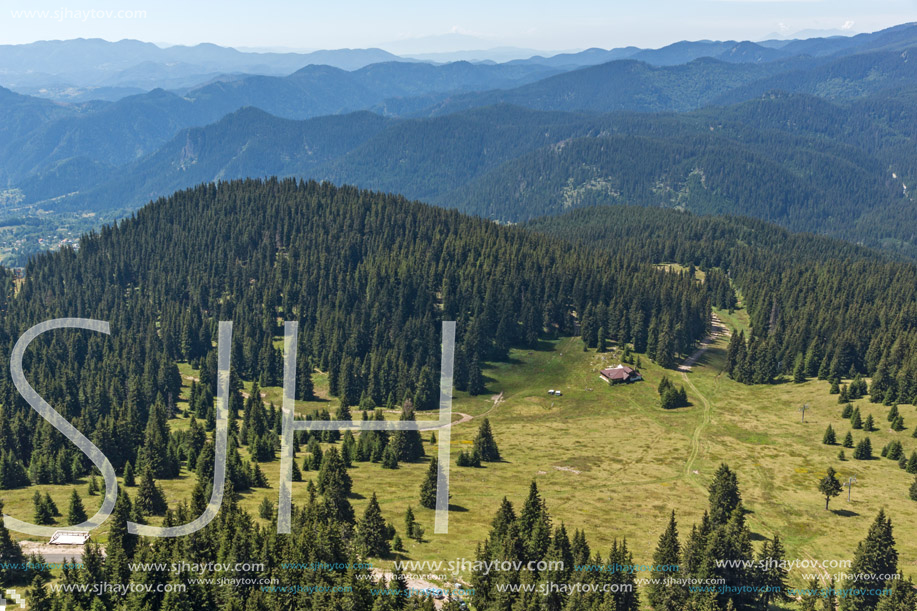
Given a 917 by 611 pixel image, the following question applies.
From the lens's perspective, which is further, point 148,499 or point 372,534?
point 148,499

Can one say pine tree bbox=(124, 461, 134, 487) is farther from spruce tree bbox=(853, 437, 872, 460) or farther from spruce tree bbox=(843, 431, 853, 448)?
spruce tree bbox=(843, 431, 853, 448)

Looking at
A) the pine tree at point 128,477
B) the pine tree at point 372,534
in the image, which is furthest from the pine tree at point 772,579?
the pine tree at point 128,477

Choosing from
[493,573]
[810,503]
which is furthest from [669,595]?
[810,503]

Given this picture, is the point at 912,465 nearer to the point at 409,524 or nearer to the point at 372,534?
the point at 409,524

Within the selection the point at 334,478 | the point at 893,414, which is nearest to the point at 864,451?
the point at 893,414

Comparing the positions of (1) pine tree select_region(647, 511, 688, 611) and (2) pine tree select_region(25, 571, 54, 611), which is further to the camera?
(1) pine tree select_region(647, 511, 688, 611)

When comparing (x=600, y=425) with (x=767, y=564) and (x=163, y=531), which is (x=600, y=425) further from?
(x=163, y=531)

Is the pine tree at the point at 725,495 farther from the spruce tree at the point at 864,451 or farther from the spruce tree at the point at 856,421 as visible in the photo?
the spruce tree at the point at 856,421

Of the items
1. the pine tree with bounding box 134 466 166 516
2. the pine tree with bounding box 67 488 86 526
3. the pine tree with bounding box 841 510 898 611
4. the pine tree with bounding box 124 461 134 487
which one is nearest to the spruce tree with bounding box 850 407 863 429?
the pine tree with bounding box 841 510 898 611
